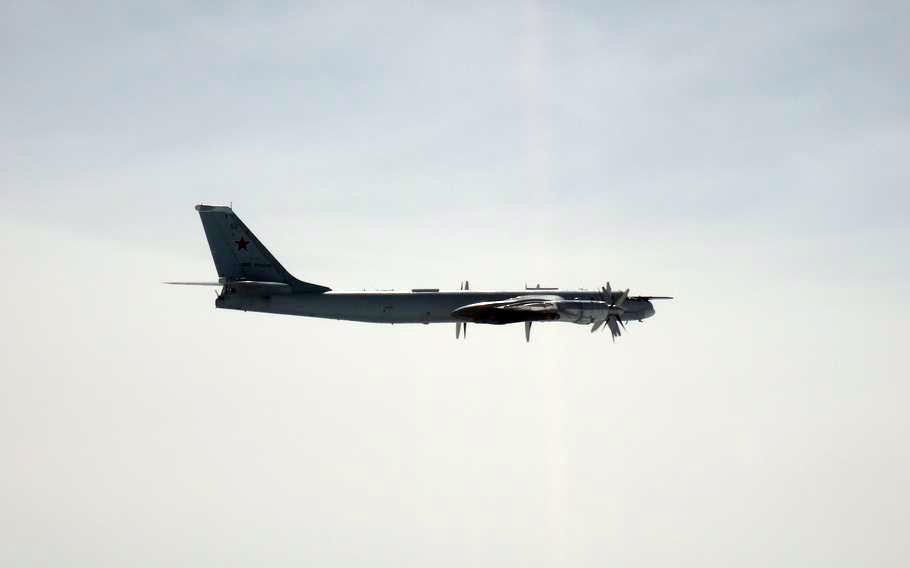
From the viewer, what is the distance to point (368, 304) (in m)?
54.0

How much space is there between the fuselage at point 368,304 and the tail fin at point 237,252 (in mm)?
1160

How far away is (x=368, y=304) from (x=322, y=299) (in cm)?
329

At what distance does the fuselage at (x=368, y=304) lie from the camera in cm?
5338

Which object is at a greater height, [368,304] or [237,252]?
[237,252]

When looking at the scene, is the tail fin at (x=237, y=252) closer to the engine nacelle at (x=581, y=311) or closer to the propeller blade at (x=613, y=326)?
the engine nacelle at (x=581, y=311)

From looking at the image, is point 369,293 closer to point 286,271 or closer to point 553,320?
point 286,271

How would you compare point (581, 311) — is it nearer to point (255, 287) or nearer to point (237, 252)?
point (255, 287)

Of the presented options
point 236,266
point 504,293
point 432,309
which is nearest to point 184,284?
point 236,266

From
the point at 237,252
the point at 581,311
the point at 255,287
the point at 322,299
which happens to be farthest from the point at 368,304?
the point at 581,311

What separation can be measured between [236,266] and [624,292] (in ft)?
90.4

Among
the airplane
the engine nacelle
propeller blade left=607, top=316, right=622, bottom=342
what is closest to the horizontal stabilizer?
the airplane

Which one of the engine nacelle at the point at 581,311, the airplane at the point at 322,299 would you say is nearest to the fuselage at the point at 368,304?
the airplane at the point at 322,299

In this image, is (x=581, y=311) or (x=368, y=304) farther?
(x=368, y=304)

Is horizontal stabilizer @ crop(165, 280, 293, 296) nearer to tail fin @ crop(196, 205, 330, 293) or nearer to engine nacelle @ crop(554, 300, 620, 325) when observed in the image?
tail fin @ crop(196, 205, 330, 293)
